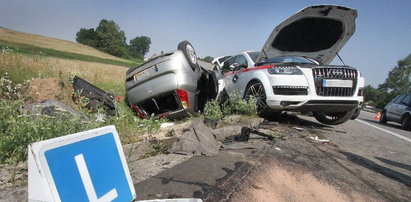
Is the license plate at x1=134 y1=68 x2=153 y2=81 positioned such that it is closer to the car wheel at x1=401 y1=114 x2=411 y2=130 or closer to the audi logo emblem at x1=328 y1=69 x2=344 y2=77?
the audi logo emblem at x1=328 y1=69 x2=344 y2=77

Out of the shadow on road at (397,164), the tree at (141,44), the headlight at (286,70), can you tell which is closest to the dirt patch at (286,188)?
the shadow on road at (397,164)

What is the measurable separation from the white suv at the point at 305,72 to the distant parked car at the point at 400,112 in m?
6.11

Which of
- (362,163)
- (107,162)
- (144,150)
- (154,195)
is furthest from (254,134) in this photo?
(107,162)

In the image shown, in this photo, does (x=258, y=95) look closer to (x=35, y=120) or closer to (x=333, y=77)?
(x=333, y=77)

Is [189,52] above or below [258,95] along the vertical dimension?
above

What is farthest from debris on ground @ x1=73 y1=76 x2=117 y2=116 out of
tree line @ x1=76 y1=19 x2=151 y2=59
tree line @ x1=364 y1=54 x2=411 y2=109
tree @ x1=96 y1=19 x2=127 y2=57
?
tree @ x1=96 y1=19 x2=127 y2=57

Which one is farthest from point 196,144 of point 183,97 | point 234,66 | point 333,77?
point 234,66

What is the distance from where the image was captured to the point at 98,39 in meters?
94.8

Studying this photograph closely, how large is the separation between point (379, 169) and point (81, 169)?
3364mm

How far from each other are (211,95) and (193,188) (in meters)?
4.35

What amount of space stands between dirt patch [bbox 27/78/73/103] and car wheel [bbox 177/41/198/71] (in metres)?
2.73

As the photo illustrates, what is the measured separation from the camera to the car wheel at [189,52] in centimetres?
→ 573

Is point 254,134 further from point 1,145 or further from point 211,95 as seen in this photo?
point 1,145

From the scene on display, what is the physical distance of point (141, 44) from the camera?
116 meters
